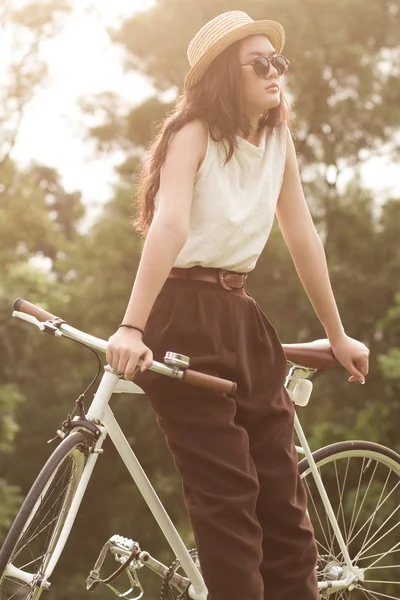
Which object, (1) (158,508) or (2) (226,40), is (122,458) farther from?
(2) (226,40)

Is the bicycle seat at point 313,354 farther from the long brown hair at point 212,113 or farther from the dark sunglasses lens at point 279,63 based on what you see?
the dark sunglasses lens at point 279,63

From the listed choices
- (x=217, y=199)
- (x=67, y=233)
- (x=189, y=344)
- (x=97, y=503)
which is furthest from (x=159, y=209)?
(x=67, y=233)

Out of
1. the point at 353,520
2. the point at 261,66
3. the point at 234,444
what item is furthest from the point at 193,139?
the point at 353,520

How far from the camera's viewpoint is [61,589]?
48.6ft

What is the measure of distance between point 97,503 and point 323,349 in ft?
47.8

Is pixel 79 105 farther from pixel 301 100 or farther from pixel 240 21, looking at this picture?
pixel 240 21

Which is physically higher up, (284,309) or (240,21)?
(284,309)

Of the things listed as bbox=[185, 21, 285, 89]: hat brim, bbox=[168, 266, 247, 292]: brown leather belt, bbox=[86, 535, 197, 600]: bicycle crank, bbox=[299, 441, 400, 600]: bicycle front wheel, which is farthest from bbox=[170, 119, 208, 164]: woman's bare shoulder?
bbox=[299, 441, 400, 600]: bicycle front wheel

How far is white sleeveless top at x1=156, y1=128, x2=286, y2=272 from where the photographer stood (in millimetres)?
2242

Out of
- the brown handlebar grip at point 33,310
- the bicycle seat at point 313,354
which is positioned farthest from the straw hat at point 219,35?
Result: the bicycle seat at point 313,354

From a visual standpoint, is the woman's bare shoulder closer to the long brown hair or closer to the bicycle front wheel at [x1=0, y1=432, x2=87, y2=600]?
the long brown hair

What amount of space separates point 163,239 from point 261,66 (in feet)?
1.51

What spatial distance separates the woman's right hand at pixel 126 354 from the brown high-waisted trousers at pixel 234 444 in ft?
0.64

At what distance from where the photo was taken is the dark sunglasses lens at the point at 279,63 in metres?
2.31
